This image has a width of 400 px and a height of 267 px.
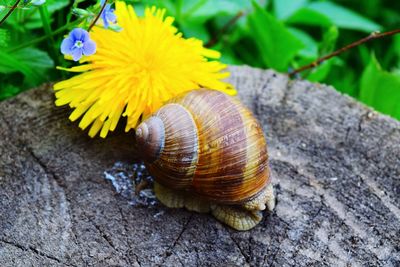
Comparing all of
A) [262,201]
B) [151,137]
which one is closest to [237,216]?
[262,201]

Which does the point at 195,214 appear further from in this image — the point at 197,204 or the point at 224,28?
the point at 224,28

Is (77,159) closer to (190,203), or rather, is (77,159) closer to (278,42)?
(190,203)

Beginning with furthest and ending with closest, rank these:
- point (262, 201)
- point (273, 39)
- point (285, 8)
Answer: point (285, 8) → point (273, 39) → point (262, 201)

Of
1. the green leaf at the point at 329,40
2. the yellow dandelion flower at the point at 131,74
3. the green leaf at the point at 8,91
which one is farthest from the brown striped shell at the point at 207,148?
the green leaf at the point at 329,40

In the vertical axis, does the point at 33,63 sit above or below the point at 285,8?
above

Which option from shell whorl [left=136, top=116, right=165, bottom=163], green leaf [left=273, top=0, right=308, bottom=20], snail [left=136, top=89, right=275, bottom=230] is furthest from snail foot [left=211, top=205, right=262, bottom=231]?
green leaf [left=273, top=0, right=308, bottom=20]

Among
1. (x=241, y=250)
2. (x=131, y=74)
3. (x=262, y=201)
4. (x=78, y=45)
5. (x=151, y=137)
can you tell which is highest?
(x=78, y=45)

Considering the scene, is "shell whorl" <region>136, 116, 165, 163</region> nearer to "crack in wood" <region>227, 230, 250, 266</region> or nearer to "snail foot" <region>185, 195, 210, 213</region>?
"snail foot" <region>185, 195, 210, 213</region>

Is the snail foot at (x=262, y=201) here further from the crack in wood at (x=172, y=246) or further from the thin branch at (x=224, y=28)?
the thin branch at (x=224, y=28)
